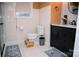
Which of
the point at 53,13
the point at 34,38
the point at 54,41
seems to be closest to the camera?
the point at 54,41

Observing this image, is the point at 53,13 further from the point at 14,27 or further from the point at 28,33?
the point at 14,27

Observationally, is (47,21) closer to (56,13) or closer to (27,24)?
(56,13)

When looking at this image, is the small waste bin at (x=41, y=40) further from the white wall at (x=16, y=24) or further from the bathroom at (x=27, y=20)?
the white wall at (x=16, y=24)

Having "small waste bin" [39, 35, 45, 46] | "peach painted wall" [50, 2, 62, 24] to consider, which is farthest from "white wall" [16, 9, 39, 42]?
"peach painted wall" [50, 2, 62, 24]

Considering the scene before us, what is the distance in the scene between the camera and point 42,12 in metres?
3.03

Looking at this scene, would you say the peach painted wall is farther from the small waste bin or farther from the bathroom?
the small waste bin

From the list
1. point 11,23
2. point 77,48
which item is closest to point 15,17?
point 11,23

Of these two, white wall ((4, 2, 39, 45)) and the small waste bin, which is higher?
white wall ((4, 2, 39, 45))

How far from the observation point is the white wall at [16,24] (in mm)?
2963

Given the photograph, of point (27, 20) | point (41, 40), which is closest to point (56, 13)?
point (41, 40)

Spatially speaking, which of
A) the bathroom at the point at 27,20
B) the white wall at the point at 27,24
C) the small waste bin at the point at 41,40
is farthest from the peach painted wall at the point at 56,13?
the white wall at the point at 27,24

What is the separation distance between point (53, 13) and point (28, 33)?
1.00 meters

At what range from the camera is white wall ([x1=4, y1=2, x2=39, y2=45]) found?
2.96 metres

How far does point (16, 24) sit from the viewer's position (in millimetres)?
3061
